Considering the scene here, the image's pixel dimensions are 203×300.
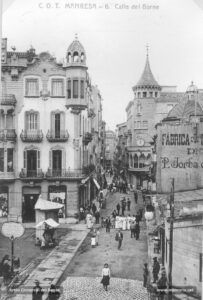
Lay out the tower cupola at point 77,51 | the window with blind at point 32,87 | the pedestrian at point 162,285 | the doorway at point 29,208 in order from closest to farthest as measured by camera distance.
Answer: the pedestrian at point 162,285, the tower cupola at point 77,51, the doorway at point 29,208, the window with blind at point 32,87

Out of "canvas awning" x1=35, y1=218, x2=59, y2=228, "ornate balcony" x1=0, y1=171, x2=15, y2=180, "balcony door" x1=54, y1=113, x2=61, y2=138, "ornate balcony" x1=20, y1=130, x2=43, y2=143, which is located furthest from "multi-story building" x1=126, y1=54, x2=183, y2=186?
"canvas awning" x1=35, y1=218, x2=59, y2=228

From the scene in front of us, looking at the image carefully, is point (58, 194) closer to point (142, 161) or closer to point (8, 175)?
point (8, 175)

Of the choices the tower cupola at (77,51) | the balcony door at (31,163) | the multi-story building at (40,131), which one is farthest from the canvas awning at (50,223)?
the tower cupola at (77,51)

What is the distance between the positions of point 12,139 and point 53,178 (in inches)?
121

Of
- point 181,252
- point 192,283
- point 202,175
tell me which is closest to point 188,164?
point 202,175

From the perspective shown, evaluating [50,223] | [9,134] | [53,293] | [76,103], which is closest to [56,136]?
[9,134]

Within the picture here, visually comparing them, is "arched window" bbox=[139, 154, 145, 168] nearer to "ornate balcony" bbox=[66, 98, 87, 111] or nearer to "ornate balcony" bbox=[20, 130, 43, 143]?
"ornate balcony" bbox=[20, 130, 43, 143]

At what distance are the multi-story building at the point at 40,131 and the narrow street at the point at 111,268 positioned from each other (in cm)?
370

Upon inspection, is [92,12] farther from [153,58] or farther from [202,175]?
[202,175]

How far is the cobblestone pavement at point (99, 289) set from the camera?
15.0 metres

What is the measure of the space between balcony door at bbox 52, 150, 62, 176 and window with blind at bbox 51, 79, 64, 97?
129 inches

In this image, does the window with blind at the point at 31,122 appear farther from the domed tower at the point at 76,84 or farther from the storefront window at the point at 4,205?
the storefront window at the point at 4,205

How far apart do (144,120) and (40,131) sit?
77.0 ft

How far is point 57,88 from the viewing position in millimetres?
23281
